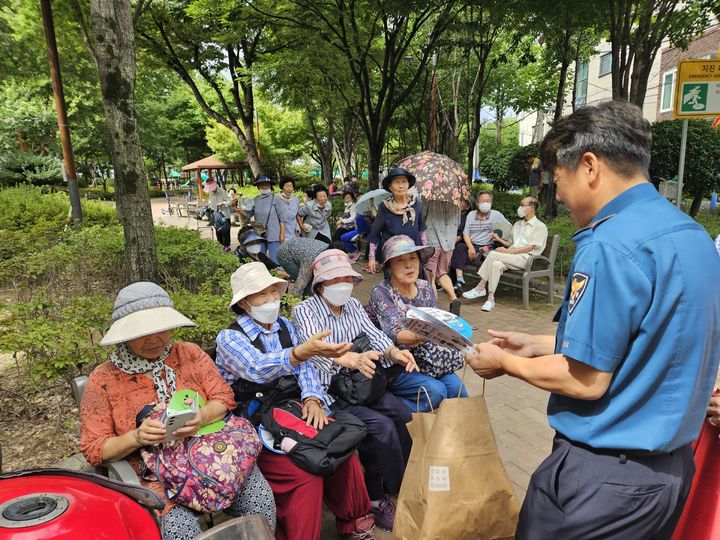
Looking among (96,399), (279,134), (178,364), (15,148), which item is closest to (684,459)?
(178,364)

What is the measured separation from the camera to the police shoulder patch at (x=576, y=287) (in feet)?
4.43

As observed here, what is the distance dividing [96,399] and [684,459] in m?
2.31

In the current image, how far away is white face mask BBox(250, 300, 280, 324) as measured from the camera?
2.62m

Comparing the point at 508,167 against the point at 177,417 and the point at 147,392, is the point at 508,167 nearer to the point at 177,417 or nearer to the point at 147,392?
the point at 147,392

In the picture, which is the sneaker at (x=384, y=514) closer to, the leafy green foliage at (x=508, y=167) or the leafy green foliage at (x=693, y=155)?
the leafy green foliage at (x=693, y=155)

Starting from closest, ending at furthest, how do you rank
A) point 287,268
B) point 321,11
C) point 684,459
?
point 684,459 < point 287,268 < point 321,11

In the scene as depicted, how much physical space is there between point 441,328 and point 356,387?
94 cm

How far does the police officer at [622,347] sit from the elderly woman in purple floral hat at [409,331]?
1520 mm

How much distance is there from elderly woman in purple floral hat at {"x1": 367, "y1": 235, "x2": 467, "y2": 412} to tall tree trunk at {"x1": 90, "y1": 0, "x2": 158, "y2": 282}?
2592mm

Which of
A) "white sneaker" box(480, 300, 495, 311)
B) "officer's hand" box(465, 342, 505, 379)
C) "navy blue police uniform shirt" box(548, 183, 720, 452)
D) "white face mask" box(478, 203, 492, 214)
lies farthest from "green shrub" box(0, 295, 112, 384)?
"white face mask" box(478, 203, 492, 214)

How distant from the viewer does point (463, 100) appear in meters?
22.1

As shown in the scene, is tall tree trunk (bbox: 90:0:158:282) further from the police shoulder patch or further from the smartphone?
the police shoulder patch

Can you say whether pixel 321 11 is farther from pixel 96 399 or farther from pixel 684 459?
pixel 684 459

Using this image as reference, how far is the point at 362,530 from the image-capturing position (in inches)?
105
